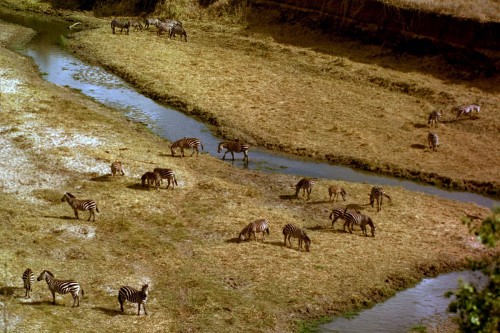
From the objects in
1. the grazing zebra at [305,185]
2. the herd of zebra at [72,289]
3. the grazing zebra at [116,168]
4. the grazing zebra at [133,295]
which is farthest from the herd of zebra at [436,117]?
the grazing zebra at [133,295]

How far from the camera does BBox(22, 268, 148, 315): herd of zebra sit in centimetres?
1930

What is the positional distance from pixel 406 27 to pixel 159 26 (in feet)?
64.7

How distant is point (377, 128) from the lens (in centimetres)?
3894

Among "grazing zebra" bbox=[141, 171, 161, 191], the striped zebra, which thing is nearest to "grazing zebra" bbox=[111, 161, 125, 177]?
"grazing zebra" bbox=[141, 171, 161, 191]

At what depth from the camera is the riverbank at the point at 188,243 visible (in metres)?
20.4

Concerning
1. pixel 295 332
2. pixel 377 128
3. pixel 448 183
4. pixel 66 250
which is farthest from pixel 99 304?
pixel 377 128

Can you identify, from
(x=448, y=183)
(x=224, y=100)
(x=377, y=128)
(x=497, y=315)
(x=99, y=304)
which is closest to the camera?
(x=497, y=315)

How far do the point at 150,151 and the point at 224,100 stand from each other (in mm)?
9921

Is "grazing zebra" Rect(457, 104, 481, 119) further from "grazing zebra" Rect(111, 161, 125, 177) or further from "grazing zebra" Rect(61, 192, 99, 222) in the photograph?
"grazing zebra" Rect(61, 192, 99, 222)

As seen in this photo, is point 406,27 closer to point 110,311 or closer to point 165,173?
point 165,173

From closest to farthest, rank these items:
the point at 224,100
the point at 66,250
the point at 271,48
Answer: the point at 66,250, the point at 224,100, the point at 271,48

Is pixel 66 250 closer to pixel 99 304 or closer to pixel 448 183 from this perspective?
pixel 99 304

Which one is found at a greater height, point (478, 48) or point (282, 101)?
point (478, 48)

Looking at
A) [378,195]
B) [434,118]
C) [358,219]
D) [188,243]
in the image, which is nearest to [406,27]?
[434,118]
